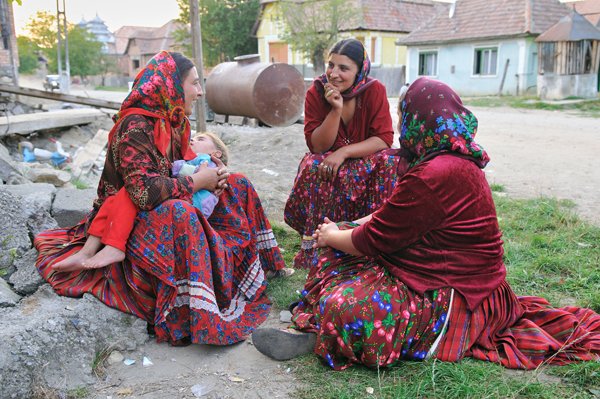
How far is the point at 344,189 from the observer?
3771mm

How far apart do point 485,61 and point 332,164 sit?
25309 millimetres

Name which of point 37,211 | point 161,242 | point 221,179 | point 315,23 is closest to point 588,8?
point 315,23

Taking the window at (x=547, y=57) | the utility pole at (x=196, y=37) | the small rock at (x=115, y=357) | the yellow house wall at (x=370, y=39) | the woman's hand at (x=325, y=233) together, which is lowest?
the small rock at (x=115, y=357)

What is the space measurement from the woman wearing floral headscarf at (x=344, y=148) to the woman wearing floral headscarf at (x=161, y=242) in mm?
826

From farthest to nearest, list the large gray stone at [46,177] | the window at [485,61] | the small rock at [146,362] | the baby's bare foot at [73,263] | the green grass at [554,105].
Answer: the window at [485,61] → the green grass at [554,105] → the large gray stone at [46,177] → the baby's bare foot at [73,263] → the small rock at [146,362]

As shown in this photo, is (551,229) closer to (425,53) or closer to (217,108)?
(217,108)

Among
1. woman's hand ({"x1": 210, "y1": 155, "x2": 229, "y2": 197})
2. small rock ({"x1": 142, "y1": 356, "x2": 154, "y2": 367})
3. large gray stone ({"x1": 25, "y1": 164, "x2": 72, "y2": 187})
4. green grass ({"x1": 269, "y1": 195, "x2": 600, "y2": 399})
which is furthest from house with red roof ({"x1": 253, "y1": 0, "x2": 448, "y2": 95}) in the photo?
small rock ({"x1": 142, "y1": 356, "x2": 154, "y2": 367})

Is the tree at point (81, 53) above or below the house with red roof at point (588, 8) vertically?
below

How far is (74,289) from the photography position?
116 inches

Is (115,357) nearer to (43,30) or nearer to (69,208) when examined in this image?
(69,208)

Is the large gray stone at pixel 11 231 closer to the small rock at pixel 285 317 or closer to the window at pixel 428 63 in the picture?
the small rock at pixel 285 317

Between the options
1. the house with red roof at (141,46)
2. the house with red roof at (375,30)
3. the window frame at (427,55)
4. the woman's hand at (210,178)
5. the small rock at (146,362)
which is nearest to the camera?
the small rock at (146,362)

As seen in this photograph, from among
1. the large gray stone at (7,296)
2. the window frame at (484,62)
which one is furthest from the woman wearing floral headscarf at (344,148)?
the window frame at (484,62)

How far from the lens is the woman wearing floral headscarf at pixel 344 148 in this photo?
3732mm
